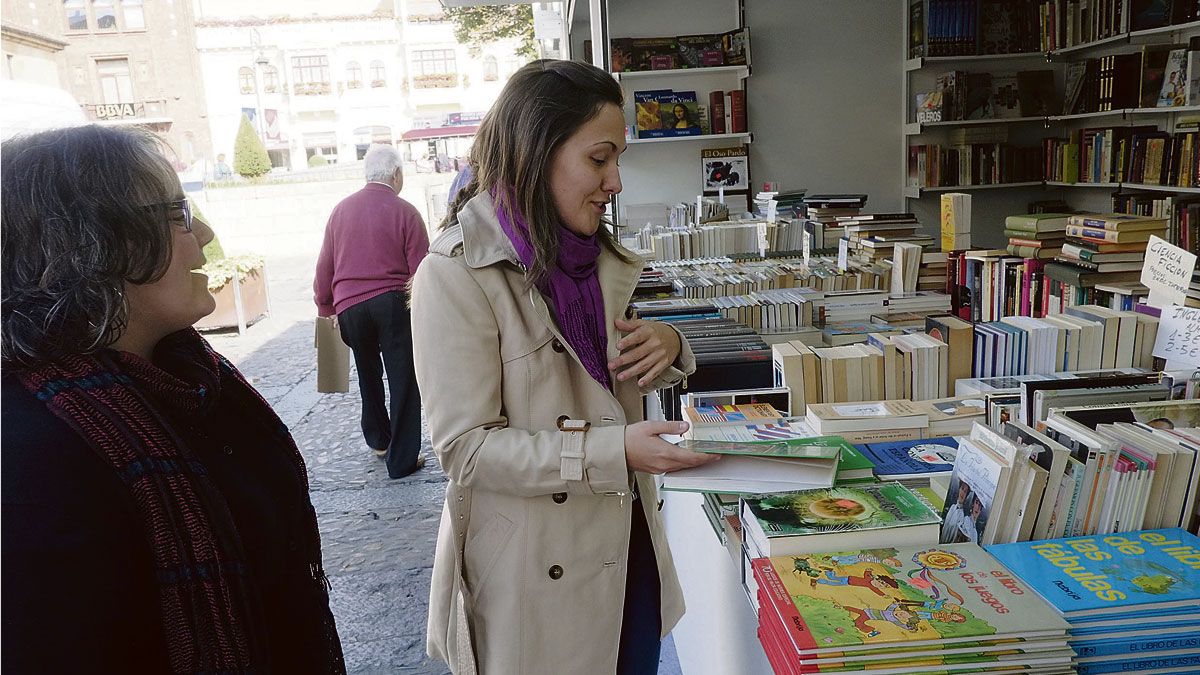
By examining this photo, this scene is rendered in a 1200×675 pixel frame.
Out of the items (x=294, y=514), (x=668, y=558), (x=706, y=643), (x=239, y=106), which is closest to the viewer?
(x=294, y=514)

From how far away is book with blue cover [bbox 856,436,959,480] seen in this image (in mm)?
1605

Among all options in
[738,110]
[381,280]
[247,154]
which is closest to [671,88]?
[738,110]

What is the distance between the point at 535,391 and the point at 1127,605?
858 mm

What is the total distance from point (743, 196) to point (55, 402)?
6.01 m

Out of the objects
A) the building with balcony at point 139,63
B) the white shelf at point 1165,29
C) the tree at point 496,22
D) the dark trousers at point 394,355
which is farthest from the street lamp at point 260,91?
the white shelf at point 1165,29

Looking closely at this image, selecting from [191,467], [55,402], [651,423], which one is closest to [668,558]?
[651,423]

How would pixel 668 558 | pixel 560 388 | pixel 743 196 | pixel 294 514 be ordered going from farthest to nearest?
pixel 743 196, pixel 668 558, pixel 560 388, pixel 294 514

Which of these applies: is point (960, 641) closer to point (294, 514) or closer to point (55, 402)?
point (294, 514)

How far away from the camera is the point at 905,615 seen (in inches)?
41.9

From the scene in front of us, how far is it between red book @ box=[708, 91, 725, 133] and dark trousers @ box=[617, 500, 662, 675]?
531 cm

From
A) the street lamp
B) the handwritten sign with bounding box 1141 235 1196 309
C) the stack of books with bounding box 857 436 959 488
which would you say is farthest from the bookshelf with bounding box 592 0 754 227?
the street lamp

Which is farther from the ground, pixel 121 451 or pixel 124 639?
pixel 121 451

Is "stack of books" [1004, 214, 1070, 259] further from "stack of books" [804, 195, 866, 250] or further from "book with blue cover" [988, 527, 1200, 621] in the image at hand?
"book with blue cover" [988, 527, 1200, 621]

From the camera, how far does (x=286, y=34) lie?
41.9 m
